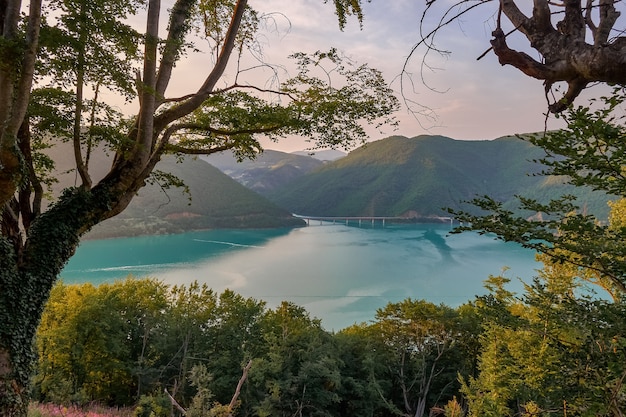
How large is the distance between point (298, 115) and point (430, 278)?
128ft

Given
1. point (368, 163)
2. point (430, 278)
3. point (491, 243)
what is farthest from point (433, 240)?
point (368, 163)

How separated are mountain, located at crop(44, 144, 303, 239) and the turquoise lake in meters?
5.90

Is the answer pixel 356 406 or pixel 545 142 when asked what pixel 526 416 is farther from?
pixel 356 406

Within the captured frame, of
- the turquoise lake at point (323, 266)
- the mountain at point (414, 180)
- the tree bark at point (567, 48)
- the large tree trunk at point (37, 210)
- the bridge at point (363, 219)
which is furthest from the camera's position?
the mountain at point (414, 180)

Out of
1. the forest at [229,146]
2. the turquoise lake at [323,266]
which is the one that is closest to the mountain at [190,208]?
the turquoise lake at [323,266]

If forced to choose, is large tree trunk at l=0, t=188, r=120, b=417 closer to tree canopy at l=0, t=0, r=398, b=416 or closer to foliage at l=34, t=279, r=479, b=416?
tree canopy at l=0, t=0, r=398, b=416

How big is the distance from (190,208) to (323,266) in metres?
48.5

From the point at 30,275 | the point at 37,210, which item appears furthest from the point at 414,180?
the point at 30,275

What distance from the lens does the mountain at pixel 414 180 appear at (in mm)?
109562

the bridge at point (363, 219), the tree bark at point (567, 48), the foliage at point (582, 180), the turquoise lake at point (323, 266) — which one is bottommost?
the turquoise lake at point (323, 266)

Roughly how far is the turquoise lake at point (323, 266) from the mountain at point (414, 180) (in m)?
35.9

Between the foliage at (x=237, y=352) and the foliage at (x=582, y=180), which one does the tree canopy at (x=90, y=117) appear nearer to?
the foliage at (x=582, y=180)

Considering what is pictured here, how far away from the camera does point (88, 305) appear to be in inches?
611

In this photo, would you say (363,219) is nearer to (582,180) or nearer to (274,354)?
(274,354)
